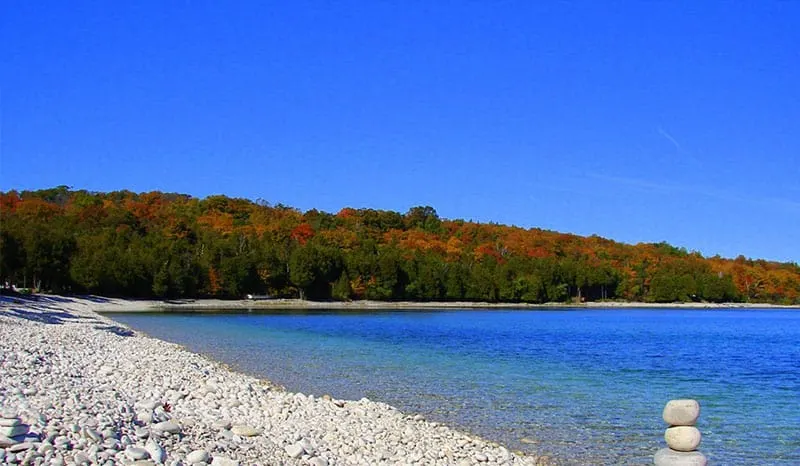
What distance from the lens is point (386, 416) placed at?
13.6 metres

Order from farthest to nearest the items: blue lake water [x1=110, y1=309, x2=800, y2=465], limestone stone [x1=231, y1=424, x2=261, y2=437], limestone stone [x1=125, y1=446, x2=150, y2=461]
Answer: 1. blue lake water [x1=110, y1=309, x2=800, y2=465]
2. limestone stone [x1=231, y1=424, x2=261, y2=437]
3. limestone stone [x1=125, y1=446, x2=150, y2=461]

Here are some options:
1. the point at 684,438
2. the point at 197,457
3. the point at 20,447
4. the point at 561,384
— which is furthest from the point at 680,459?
the point at 561,384

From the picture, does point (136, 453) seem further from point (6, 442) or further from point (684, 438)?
point (684, 438)

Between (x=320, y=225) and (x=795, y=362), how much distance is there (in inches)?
4192

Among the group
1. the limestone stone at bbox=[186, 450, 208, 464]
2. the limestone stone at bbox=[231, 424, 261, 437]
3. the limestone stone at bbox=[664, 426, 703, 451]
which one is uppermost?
the limestone stone at bbox=[664, 426, 703, 451]

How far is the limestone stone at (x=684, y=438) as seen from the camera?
28.3ft

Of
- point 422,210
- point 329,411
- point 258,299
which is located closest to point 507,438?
point 329,411

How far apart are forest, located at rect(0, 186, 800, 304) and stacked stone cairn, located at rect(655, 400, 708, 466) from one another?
64.1 m

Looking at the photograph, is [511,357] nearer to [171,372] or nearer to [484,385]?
[484,385]

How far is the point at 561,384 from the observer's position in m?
20.8

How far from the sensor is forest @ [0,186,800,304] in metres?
80.9

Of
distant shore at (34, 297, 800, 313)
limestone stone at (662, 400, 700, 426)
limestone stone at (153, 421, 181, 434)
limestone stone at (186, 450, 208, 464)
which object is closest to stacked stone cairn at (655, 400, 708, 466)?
limestone stone at (662, 400, 700, 426)

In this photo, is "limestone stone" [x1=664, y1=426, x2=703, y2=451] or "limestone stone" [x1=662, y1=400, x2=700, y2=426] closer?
"limestone stone" [x1=662, y1=400, x2=700, y2=426]

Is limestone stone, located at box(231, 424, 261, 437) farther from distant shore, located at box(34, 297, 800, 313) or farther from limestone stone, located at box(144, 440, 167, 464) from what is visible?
distant shore, located at box(34, 297, 800, 313)
